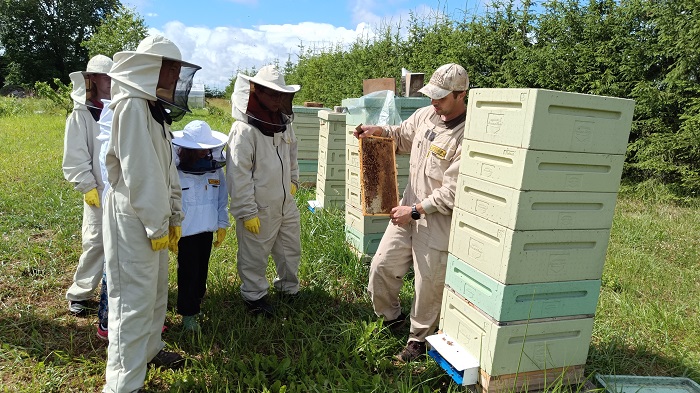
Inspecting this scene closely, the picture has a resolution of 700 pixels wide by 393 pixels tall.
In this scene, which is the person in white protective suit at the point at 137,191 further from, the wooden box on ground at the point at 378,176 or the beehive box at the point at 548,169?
the beehive box at the point at 548,169

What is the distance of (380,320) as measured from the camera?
327 cm

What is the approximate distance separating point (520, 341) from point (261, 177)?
2111 millimetres

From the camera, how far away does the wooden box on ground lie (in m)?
3.51

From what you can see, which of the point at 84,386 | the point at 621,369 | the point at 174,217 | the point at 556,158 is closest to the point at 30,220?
the point at 84,386

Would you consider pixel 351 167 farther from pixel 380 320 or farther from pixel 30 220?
pixel 30 220

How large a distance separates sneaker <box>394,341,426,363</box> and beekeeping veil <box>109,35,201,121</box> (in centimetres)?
209

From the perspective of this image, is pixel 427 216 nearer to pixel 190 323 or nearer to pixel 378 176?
pixel 378 176

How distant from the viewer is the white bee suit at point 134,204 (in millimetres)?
2369

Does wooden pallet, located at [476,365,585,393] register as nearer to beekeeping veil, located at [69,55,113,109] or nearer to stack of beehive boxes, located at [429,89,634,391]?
stack of beehive boxes, located at [429,89,634,391]

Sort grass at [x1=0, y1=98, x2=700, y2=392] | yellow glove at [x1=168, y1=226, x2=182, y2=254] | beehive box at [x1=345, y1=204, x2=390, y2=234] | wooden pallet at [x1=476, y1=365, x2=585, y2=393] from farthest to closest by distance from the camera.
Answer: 1. beehive box at [x1=345, y1=204, x2=390, y2=234]
2. grass at [x1=0, y1=98, x2=700, y2=392]
3. yellow glove at [x1=168, y1=226, x2=182, y2=254]
4. wooden pallet at [x1=476, y1=365, x2=585, y2=393]

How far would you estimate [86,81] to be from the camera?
3365mm

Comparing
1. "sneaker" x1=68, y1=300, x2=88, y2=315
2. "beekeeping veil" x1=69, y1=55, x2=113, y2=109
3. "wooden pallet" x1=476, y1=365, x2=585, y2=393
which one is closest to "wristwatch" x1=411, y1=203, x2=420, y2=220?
"wooden pallet" x1=476, y1=365, x2=585, y2=393

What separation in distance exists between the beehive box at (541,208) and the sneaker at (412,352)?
1.14 m

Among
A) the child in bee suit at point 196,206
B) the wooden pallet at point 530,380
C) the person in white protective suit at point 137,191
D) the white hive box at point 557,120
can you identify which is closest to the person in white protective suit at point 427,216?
the white hive box at point 557,120
